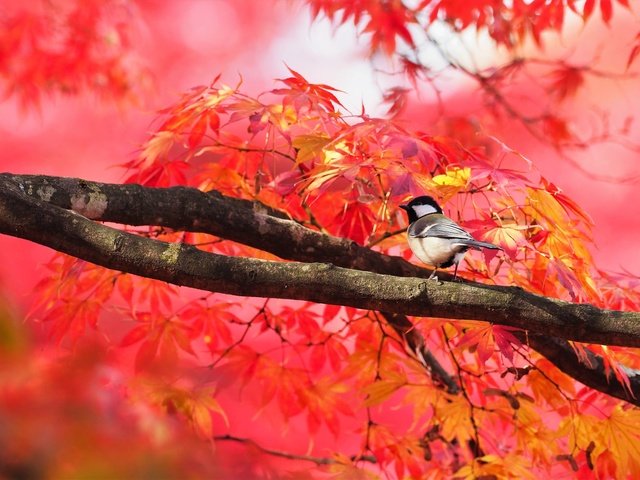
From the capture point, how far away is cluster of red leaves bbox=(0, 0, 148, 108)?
3975 millimetres

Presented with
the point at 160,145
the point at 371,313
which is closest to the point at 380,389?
the point at 371,313

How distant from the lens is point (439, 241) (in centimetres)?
157

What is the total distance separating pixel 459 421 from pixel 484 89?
2.57 metres

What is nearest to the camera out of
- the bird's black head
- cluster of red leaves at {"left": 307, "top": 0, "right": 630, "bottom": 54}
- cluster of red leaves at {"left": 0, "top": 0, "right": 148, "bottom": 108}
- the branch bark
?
the branch bark

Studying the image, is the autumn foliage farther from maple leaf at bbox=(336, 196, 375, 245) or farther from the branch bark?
the branch bark

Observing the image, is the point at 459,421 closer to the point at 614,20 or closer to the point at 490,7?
the point at 490,7

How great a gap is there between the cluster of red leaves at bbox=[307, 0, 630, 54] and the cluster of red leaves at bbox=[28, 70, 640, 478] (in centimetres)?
78

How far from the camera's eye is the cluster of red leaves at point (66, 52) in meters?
3.97

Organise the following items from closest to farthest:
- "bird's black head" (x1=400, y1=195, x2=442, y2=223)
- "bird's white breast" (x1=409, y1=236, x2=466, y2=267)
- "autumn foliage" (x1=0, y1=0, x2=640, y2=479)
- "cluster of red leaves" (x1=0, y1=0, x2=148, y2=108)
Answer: "bird's white breast" (x1=409, y1=236, x2=466, y2=267) < "autumn foliage" (x1=0, y1=0, x2=640, y2=479) < "bird's black head" (x1=400, y1=195, x2=442, y2=223) < "cluster of red leaves" (x1=0, y1=0, x2=148, y2=108)

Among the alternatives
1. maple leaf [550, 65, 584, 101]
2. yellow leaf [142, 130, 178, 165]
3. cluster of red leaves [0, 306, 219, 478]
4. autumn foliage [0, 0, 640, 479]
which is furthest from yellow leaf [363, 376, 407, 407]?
maple leaf [550, 65, 584, 101]

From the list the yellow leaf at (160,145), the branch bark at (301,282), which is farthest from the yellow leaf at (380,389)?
the yellow leaf at (160,145)

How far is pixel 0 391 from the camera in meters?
0.76

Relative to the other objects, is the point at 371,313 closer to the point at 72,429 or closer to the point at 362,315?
the point at 362,315

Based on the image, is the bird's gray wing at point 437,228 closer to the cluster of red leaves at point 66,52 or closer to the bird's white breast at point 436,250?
the bird's white breast at point 436,250
